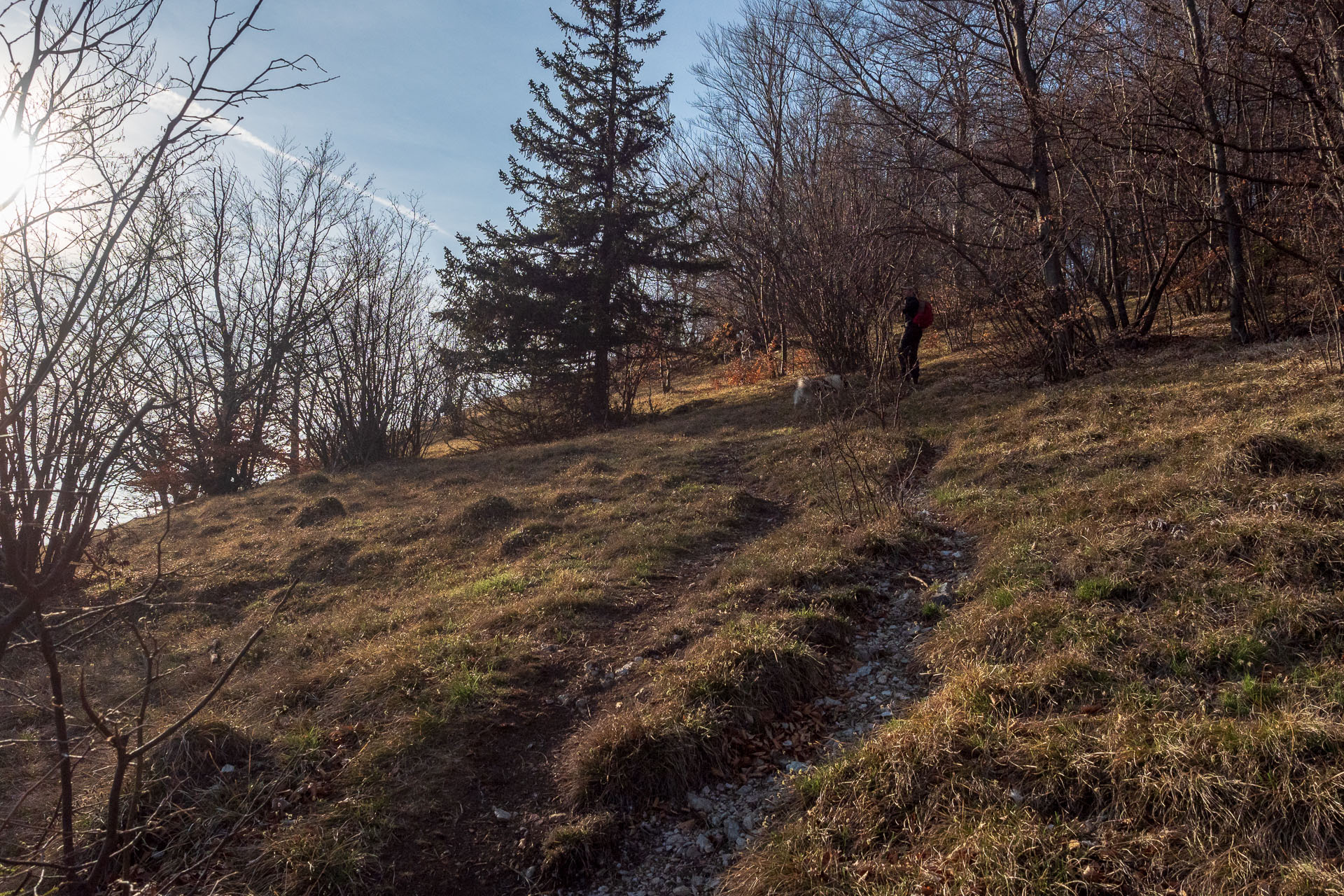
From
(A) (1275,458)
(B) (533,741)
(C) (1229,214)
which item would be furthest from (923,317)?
(B) (533,741)

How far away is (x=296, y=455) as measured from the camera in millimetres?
20047

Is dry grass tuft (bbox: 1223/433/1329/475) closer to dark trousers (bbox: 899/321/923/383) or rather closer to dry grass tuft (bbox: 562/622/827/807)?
dry grass tuft (bbox: 562/622/827/807)

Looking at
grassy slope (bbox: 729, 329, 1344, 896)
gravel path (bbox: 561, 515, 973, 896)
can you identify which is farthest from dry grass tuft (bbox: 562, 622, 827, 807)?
grassy slope (bbox: 729, 329, 1344, 896)

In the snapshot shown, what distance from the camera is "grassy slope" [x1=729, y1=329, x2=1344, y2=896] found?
9.02 ft

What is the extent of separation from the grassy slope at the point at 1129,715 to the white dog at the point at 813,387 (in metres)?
7.78

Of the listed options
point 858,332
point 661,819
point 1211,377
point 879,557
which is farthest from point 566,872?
point 858,332

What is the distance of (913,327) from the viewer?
13336mm

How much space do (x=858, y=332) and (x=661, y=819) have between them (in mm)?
13664

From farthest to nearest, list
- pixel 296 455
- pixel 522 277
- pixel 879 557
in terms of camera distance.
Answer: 1. pixel 296 455
2. pixel 522 277
3. pixel 879 557

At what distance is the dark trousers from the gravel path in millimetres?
8884

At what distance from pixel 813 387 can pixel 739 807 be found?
11.6m

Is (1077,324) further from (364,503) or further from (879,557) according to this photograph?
(364,503)

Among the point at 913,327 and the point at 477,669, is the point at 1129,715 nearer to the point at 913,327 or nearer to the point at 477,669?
the point at 477,669

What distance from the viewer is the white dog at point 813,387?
1382 cm
